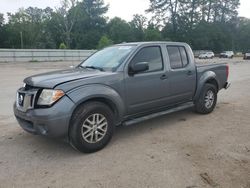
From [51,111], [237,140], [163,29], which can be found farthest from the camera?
[163,29]

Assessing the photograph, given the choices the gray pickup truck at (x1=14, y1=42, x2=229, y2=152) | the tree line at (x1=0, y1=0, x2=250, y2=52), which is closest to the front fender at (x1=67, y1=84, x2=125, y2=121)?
the gray pickup truck at (x1=14, y1=42, x2=229, y2=152)

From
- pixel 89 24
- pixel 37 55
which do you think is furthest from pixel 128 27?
pixel 37 55

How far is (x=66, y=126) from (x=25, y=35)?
61.9 metres

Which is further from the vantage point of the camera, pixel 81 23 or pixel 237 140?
pixel 81 23

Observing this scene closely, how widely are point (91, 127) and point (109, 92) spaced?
2.12 ft

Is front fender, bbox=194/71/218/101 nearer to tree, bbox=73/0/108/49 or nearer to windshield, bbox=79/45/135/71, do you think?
windshield, bbox=79/45/135/71

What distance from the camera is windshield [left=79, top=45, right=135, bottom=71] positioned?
4.86m

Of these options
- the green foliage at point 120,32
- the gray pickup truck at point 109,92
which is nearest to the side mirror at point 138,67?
the gray pickup truck at point 109,92

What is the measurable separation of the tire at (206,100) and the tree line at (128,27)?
173 feet

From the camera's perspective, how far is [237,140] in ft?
15.6

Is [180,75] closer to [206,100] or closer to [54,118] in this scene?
[206,100]

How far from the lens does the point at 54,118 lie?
383 centimetres

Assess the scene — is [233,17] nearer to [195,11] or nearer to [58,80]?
[195,11]

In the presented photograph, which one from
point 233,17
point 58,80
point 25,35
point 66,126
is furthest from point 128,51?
point 233,17
